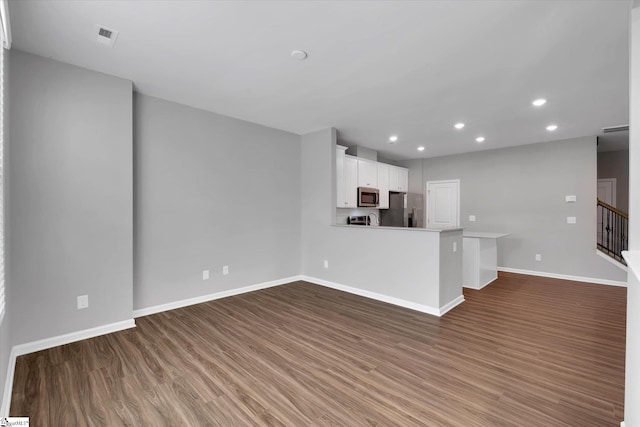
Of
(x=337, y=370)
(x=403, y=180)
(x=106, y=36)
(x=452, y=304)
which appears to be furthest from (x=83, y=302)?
(x=403, y=180)

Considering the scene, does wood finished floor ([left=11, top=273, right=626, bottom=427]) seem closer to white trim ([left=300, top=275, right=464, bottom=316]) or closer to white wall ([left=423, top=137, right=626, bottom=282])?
white trim ([left=300, top=275, right=464, bottom=316])

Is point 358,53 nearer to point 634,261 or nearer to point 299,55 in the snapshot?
point 299,55

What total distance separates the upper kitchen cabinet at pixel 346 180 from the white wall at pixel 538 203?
2787 millimetres

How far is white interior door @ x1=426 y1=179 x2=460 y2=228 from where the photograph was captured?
680cm

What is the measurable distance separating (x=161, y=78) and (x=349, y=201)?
11.7ft

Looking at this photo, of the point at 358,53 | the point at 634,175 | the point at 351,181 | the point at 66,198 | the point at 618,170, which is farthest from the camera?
the point at 618,170

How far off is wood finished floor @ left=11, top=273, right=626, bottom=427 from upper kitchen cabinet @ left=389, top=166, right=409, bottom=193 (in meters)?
3.70

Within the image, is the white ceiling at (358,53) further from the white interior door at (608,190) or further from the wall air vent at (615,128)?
the white interior door at (608,190)

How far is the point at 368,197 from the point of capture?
5.89m

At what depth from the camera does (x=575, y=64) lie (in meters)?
2.68

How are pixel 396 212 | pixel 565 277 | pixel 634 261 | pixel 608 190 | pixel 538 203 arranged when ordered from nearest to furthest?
pixel 634 261, pixel 565 277, pixel 538 203, pixel 608 190, pixel 396 212

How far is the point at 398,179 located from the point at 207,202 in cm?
468

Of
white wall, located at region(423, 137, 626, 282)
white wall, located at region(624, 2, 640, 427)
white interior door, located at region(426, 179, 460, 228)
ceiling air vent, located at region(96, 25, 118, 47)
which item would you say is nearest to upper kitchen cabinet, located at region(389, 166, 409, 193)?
white interior door, located at region(426, 179, 460, 228)

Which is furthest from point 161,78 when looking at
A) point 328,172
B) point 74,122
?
point 328,172
